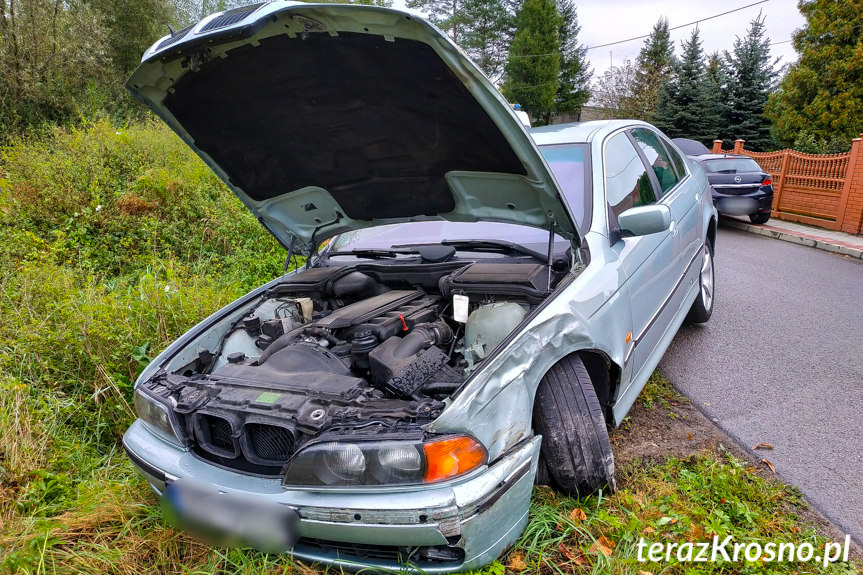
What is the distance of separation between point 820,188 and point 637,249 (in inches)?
376

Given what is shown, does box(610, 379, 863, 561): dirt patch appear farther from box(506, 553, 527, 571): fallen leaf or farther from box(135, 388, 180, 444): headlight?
box(135, 388, 180, 444): headlight

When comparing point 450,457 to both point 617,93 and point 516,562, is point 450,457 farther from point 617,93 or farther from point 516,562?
point 617,93

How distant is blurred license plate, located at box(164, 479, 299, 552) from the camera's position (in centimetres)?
169

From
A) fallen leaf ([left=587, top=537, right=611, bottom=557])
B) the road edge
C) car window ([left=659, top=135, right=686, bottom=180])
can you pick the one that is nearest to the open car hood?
fallen leaf ([left=587, top=537, right=611, bottom=557])

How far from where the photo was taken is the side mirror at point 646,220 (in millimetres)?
2441

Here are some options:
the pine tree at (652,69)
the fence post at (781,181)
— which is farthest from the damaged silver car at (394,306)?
the pine tree at (652,69)

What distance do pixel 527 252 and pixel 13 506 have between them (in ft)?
8.63

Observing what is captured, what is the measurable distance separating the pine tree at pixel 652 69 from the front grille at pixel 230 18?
25.4 metres

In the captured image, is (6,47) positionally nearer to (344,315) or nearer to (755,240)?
(344,315)

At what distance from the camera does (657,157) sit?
146 inches

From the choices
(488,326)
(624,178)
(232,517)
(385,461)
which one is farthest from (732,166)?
(232,517)

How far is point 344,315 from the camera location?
2.51 metres

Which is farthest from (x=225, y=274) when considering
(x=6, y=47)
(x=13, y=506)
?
(x=6, y=47)

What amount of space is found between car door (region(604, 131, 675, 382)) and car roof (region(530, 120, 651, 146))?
0.07 m
